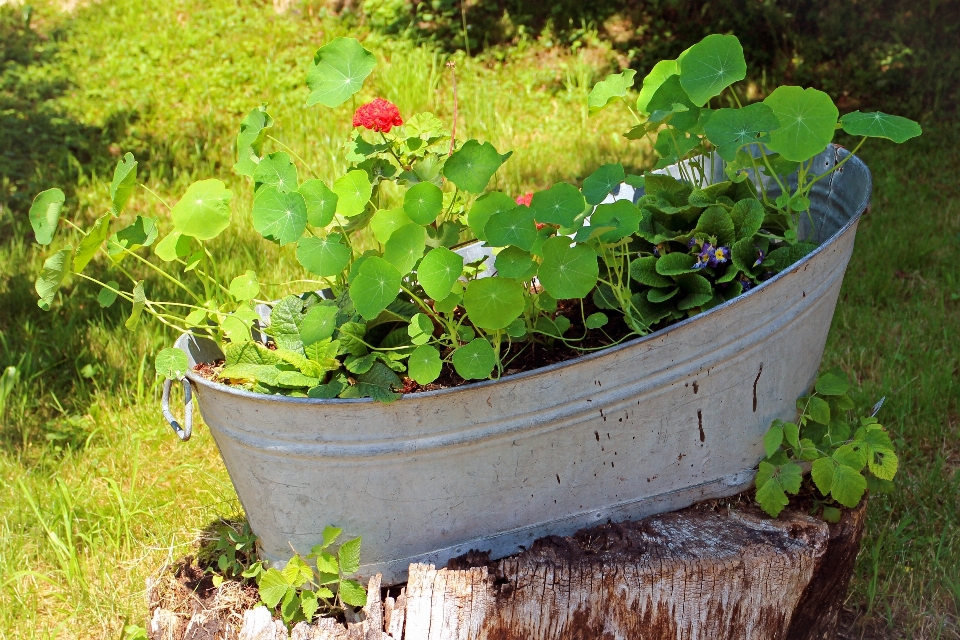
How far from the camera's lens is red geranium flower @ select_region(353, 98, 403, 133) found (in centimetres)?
156

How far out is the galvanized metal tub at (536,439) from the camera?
4.43 ft

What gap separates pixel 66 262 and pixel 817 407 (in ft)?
4.25

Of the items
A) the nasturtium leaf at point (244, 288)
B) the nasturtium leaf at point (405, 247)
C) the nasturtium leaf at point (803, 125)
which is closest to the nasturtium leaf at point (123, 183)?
the nasturtium leaf at point (244, 288)

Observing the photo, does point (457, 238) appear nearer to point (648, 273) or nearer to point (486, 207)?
point (486, 207)

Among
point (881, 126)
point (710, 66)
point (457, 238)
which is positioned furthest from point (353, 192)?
point (881, 126)

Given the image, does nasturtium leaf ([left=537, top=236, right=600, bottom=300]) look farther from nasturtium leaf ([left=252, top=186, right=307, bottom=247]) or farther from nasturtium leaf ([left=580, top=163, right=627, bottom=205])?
nasturtium leaf ([left=252, top=186, right=307, bottom=247])

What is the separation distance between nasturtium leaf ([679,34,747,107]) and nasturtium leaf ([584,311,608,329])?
385 millimetres

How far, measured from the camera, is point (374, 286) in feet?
4.44

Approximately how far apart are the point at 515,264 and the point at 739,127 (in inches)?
17.4

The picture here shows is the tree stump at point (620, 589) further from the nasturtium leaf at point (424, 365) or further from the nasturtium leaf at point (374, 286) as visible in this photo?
the nasturtium leaf at point (374, 286)

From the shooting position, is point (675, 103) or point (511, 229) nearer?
point (511, 229)

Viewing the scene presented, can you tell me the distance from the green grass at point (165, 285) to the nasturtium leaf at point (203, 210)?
688 millimetres

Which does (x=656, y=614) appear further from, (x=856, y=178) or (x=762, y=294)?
(x=856, y=178)

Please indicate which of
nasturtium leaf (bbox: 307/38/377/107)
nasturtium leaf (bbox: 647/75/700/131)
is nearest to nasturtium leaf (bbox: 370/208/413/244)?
nasturtium leaf (bbox: 307/38/377/107)
